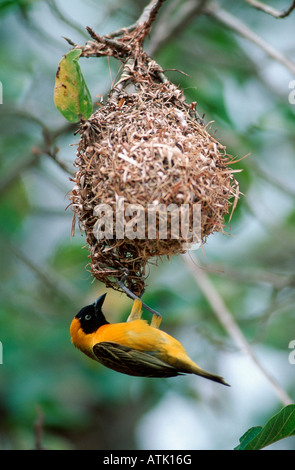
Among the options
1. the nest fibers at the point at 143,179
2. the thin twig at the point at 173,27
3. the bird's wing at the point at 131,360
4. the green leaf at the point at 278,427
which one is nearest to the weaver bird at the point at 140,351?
the bird's wing at the point at 131,360

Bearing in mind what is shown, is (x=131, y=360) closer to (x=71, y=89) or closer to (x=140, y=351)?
(x=140, y=351)

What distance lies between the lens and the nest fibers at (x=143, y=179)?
238 cm

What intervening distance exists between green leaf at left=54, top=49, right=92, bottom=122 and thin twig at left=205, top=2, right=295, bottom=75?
3.61 feet

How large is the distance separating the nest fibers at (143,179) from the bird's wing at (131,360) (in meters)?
0.51

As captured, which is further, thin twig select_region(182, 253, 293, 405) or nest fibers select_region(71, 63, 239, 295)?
thin twig select_region(182, 253, 293, 405)

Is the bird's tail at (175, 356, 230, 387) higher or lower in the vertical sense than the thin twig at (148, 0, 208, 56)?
lower

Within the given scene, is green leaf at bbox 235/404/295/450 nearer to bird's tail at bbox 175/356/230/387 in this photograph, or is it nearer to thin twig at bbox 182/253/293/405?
thin twig at bbox 182/253/293/405

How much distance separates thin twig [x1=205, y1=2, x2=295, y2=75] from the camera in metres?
3.05

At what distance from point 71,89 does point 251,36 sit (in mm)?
1219

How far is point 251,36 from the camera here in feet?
10.5

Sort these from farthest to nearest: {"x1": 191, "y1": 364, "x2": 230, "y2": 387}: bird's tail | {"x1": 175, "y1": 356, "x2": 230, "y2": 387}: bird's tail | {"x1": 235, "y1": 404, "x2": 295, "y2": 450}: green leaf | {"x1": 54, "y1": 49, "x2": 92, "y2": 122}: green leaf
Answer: {"x1": 175, "y1": 356, "x2": 230, "y2": 387}: bird's tail → {"x1": 191, "y1": 364, "x2": 230, "y2": 387}: bird's tail → {"x1": 54, "y1": 49, "x2": 92, "y2": 122}: green leaf → {"x1": 235, "y1": 404, "x2": 295, "y2": 450}: green leaf

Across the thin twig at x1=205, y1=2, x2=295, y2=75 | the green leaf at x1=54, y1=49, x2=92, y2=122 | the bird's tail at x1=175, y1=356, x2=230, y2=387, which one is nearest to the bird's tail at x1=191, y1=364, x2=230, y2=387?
the bird's tail at x1=175, y1=356, x2=230, y2=387

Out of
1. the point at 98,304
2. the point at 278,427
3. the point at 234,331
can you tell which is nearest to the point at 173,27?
the point at 98,304

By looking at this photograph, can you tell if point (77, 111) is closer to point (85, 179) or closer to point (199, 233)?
point (85, 179)
